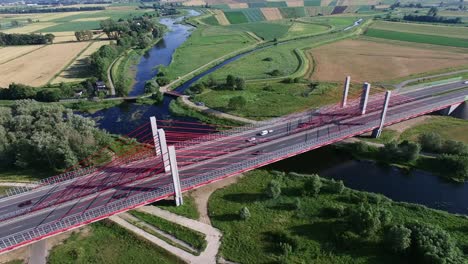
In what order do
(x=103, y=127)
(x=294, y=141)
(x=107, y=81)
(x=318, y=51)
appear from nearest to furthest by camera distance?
(x=294, y=141) → (x=103, y=127) → (x=107, y=81) → (x=318, y=51)

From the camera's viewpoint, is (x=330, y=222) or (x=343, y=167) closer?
(x=330, y=222)

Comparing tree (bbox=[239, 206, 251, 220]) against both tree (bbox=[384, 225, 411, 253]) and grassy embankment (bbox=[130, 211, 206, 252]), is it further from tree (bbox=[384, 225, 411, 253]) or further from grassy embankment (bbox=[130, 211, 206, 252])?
tree (bbox=[384, 225, 411, 253])

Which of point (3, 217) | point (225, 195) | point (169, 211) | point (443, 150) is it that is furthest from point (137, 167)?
point (443, 150)

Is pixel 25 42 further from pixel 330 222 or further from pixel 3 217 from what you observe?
pixel 330 222

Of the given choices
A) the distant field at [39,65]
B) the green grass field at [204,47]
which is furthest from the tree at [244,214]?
the distant field at [39,65]

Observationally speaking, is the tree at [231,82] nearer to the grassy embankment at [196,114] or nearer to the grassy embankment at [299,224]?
the grassy embankment at [196,114]

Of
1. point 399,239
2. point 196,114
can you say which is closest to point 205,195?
point 399,239
